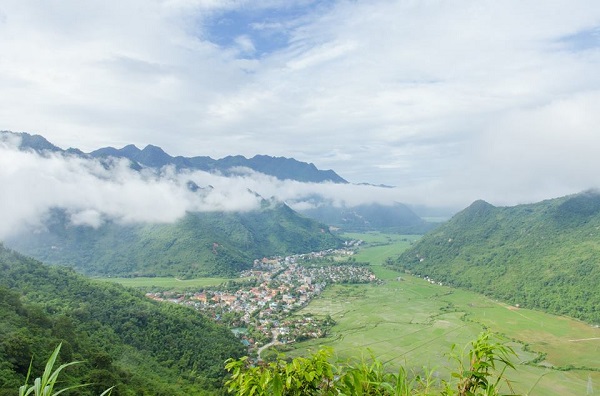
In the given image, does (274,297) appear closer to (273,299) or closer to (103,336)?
(273,299)

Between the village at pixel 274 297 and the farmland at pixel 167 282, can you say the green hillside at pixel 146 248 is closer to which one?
the farmland at pixel 167 282

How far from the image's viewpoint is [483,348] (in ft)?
8.65

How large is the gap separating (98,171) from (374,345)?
110884 millimetres

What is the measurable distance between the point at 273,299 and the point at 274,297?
107cm

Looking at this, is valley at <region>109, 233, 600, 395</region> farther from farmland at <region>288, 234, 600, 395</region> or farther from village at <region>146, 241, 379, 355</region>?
village at <region>146, 241, 379, 355</region>

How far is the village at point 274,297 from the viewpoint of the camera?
41.9 meters

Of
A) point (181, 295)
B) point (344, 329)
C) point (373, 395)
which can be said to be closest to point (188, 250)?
point (181, 295)

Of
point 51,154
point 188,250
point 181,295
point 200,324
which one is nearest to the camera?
point 200,324

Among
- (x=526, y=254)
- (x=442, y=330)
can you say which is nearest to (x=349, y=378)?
(x=442, y=330)

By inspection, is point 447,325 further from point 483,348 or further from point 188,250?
point 188,250

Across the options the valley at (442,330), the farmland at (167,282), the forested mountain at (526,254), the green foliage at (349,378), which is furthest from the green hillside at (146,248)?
the green foliage at (349,378)

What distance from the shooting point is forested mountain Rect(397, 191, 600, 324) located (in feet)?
178

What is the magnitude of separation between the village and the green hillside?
24.8 ft

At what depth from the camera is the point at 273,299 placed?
189 ft
